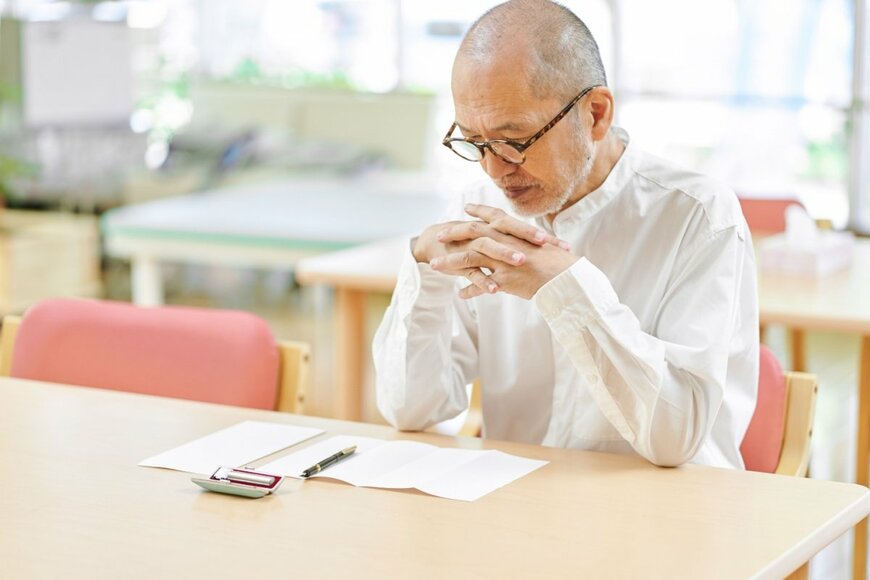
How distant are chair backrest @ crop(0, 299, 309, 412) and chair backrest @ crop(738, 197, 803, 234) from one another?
2.12 metres

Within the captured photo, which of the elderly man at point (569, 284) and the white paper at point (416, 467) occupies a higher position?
the elderly man at point (569, 284)

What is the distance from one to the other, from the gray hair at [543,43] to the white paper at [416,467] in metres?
0.50

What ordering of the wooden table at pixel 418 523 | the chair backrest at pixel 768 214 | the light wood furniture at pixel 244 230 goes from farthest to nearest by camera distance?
the light wood furniture at pixel 244 230 < the chair backrest at pixel 768 214 < the wooden table at pixel 418 523

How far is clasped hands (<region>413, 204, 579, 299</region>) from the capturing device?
167 centimetres

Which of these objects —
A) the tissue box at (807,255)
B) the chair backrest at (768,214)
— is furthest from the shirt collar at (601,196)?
the chair backrest at (768,214)

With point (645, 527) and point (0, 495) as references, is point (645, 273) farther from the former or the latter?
point (0, 495)

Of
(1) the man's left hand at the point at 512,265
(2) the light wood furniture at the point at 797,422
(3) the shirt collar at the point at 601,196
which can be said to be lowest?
(2) the light wood furniture at the point at 797,422

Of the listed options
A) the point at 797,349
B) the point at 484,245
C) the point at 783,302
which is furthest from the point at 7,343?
the point at 797,349

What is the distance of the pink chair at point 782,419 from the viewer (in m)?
1.94

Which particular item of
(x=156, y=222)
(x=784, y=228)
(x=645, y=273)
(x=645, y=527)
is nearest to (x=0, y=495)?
(x=645, y=527)

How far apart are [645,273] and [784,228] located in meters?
2.09

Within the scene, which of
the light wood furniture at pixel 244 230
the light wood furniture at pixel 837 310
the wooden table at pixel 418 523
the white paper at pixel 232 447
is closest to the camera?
the wooden table at pixel 418 523

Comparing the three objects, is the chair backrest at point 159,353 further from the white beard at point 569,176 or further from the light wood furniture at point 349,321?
the light wood furniture at point 349,321

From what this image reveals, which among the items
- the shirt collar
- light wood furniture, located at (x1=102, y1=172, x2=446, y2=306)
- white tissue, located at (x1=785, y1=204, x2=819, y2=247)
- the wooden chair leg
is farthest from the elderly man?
light wood furniture, located at (x1=102, y1=172, x2=446, y2=306)
